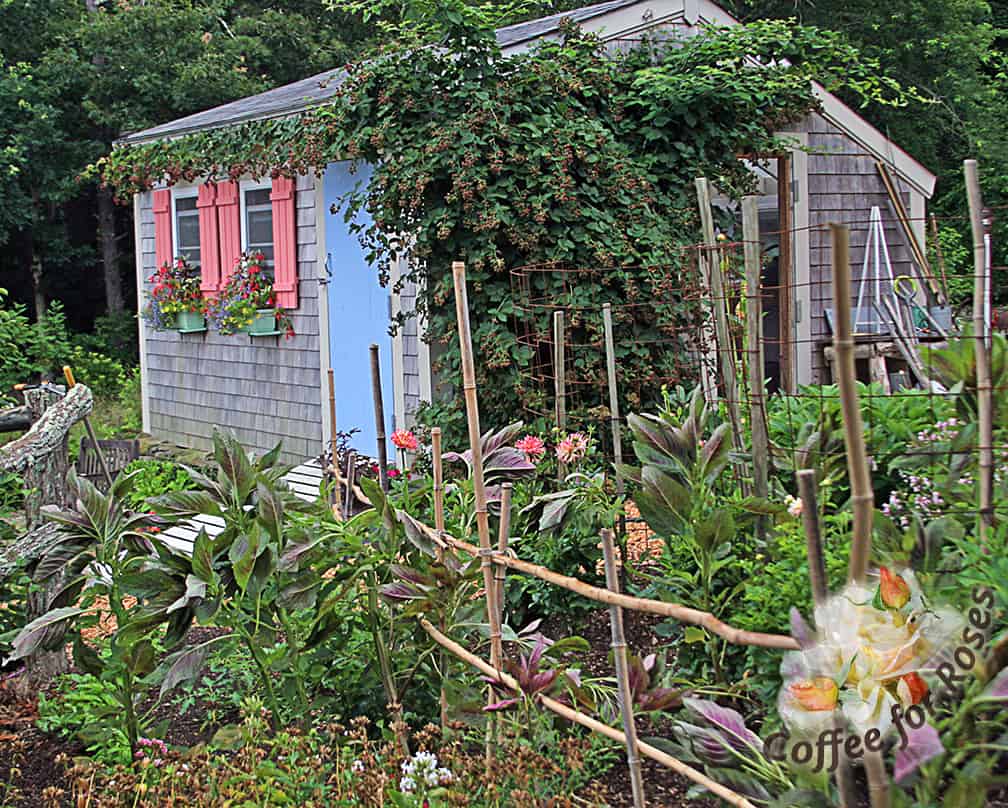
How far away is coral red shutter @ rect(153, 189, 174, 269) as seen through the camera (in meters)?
11.0

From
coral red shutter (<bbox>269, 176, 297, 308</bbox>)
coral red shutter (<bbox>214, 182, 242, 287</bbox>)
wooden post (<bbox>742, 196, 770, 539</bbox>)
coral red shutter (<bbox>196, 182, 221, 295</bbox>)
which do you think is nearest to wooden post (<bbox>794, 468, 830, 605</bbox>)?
wooden post (<bbox>742, 196, 770, 539</bbox>)

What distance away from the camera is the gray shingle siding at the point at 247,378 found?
8.99 m

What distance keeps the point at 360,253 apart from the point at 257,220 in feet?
5.62

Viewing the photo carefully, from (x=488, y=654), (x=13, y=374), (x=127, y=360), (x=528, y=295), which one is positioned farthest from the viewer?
(x=127, y=360)

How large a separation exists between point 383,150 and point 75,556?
12.7 feet

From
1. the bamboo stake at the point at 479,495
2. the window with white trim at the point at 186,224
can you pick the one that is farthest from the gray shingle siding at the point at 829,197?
the bamboo stake at the point at 479,495

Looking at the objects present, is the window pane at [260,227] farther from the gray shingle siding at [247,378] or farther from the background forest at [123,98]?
the background forest at [123,98]

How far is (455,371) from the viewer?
708 cm

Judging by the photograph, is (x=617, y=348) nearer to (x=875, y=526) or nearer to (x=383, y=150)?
(x=383, y=150)

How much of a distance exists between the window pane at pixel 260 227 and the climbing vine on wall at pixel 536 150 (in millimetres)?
1636

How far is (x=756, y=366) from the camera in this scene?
3.29m

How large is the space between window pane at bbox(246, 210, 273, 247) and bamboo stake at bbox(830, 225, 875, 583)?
8.39 metres

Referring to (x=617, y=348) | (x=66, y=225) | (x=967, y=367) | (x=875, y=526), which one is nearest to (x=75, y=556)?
(x=875, y=526)

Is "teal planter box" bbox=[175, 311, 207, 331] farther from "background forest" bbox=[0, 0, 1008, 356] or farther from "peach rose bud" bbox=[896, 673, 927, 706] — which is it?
"peach rose bud" bbox=[896, 673, 927, 706]
